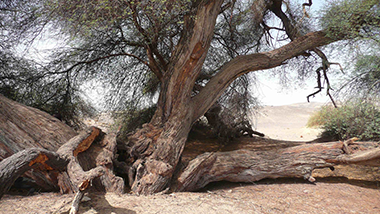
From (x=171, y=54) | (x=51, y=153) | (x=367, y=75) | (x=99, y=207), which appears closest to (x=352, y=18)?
(x=367, y=75)

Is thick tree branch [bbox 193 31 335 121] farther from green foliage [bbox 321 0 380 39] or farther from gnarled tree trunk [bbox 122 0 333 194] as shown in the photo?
green foliage [bbox 321 0 380 39]

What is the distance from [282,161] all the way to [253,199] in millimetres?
1167

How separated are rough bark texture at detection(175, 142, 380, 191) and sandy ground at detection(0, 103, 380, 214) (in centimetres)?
19

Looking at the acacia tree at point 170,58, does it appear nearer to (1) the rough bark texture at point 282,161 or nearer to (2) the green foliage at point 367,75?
(1) the rough bark texture at point 282,161

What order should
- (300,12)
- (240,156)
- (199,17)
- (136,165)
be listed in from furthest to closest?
1. (300,12)
2. (240,156)
3. (199,17)
4. (136,165)

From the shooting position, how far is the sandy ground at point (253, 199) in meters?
2.69

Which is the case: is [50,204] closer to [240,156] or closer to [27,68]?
[240,156]

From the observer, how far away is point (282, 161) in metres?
4.43

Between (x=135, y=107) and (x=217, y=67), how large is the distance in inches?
91.8

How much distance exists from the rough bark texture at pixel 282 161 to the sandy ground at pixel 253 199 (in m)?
0.19

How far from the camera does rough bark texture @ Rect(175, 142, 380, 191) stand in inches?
163

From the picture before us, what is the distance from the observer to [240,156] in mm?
4473

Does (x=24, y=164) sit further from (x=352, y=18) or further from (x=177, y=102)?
(x=352, y=18)

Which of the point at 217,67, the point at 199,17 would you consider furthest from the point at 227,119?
the point at 199,17
